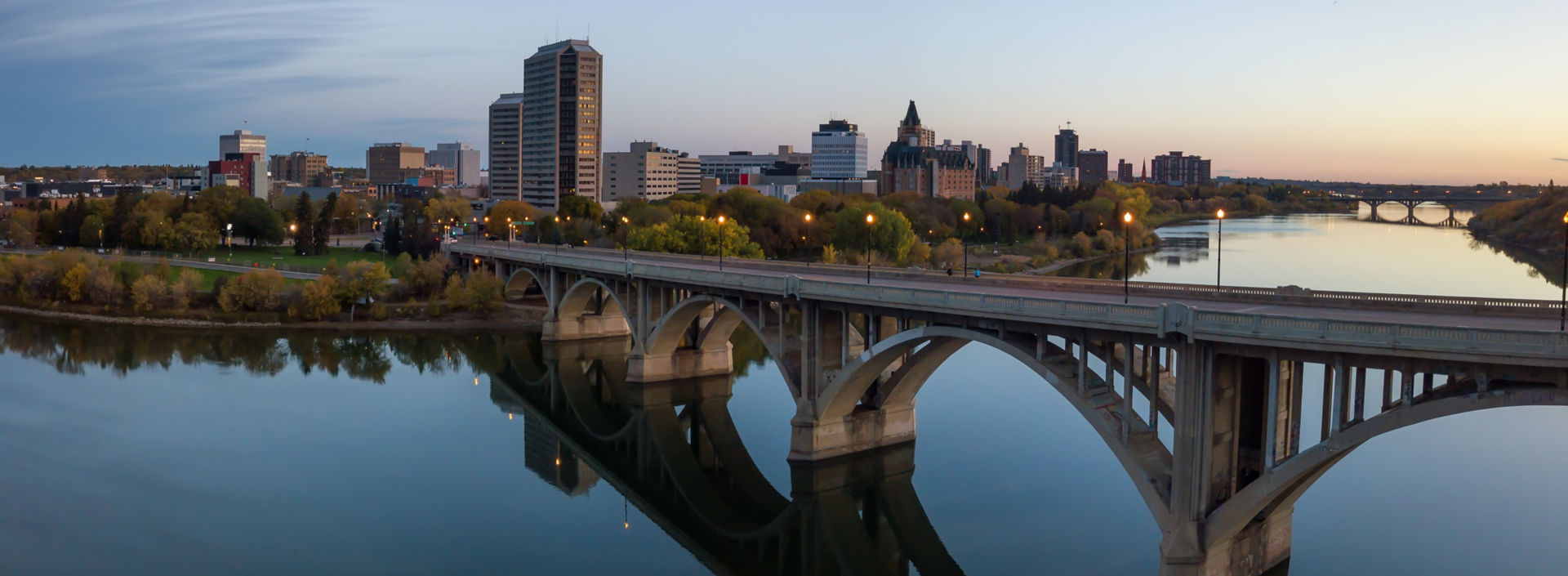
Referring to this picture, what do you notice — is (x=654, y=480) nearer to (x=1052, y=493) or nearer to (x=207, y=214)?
(x=1052, y=493)

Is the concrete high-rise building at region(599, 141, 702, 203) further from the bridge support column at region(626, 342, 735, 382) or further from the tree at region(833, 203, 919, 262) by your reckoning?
the bridge support column at region(626, 342, 735, 382)

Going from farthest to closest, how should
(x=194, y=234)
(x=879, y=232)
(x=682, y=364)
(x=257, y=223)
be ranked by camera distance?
(x=257, y=223), (x=194, y=234), (x=879, y=232), (x=682, y=364)

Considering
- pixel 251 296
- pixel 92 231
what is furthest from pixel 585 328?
pixel 92 231

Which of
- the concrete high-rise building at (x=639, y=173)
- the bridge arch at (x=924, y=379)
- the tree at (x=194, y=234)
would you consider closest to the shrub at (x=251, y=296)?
the tree at (x=194, y=234)

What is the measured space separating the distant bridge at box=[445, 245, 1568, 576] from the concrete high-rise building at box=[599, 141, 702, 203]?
422ft

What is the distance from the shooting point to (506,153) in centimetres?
16938

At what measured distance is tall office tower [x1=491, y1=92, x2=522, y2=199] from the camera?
550 feet

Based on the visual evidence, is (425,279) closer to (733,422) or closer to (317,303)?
(317,303)

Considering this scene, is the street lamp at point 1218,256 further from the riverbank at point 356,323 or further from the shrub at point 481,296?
the shrub at point 481,296

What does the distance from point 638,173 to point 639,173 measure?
0.18 meters

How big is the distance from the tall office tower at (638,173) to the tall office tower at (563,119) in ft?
42.9

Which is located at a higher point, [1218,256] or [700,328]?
[1218,256]

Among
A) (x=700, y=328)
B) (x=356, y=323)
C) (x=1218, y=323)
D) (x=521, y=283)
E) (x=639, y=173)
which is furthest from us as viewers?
(x=639, y=173)

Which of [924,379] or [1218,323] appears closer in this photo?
[1218,323]
